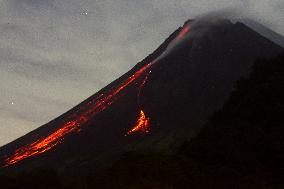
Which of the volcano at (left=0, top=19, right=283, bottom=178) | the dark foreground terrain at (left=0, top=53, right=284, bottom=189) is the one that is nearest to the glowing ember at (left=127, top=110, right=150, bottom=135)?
the volcano at (left=0, top=19, right=283, bottom=178)

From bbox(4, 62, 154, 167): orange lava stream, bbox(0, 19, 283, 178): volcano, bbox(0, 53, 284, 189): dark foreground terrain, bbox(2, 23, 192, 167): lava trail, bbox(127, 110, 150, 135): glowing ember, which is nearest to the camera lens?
bbox(0, 53, 284, 189): dark foreground terrain

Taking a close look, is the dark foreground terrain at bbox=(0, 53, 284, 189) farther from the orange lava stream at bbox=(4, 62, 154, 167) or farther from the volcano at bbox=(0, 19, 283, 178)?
the orange lava stream at bbox=(4, 62, 154, 167)

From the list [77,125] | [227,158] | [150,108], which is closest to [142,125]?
[150,108]

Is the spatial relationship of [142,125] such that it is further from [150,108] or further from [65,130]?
[65,130]

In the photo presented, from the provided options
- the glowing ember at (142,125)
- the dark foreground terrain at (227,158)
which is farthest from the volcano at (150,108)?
the dark foreground terrain at (227,158)

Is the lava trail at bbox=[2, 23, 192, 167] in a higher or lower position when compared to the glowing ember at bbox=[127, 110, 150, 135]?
higher

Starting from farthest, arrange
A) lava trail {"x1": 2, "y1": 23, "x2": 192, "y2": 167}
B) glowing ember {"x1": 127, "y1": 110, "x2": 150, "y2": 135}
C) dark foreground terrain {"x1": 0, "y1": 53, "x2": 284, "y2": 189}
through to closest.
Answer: lava trail {"x1": 2, "y1": 23, "x2": 192, "y2": 167} < glowing ember {"x1": 127, "y1": 110, "x2": 150, "y2": 135} < dark foreground terrain {"x1": 0, "y1": 53, "x2": 284, "y2": 189}

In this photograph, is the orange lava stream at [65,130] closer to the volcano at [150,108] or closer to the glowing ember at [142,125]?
the volcano at [150,108]

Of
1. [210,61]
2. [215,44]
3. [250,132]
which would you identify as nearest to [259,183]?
[250,132]

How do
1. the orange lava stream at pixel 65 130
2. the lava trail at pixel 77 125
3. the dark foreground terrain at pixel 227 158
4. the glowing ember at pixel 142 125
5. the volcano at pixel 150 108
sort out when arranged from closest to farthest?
the dark foreground terrain at pixel 227 158, the volcano at pixel 150 108, the glowing ember at pixel 142 125, the lava trail at pixel 77 125, the orange lava stream at pixel 65 130
